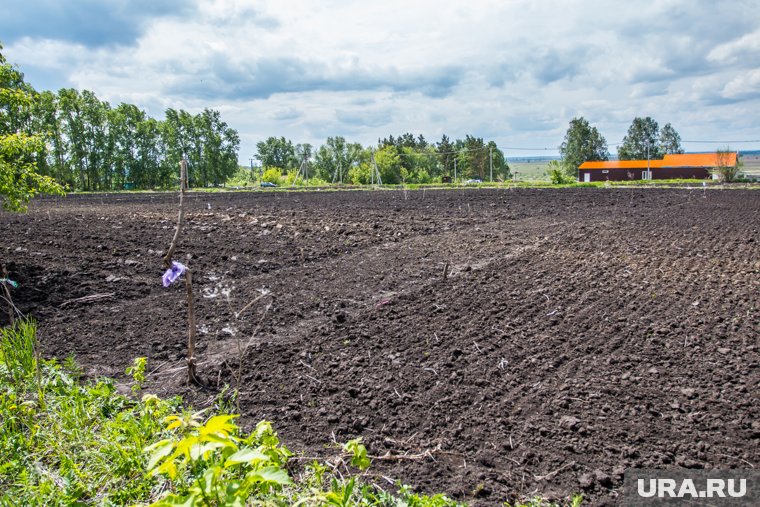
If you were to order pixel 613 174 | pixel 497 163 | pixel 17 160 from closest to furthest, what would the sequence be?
pixel 17 160 < pixel 613 174 < pixel 497 163

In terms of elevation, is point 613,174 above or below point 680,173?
above

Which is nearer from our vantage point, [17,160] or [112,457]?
[112,457]

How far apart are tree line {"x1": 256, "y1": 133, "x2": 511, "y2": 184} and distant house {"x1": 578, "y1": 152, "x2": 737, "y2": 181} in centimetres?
1292

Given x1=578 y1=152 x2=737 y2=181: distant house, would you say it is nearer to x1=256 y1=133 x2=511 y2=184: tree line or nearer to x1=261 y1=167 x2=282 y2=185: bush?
x1=256 y1=133 x2=511 y2=184: tree line

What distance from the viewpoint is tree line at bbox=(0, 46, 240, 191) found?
2340 inches

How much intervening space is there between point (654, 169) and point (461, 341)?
→ 7760cm

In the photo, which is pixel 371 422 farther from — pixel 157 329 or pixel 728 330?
pixel 728 330

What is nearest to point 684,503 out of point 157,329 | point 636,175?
point 157,329

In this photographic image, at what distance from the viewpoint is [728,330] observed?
6.40 m

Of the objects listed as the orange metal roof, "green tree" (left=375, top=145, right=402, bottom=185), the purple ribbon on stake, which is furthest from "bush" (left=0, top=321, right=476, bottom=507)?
the orange metal roof

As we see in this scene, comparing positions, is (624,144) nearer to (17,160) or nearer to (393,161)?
(393,161)

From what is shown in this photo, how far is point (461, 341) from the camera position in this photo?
622 centimetres

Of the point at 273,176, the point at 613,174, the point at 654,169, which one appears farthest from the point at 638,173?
the point at 273,176

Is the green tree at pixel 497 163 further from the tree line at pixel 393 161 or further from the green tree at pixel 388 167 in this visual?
the green tree at pixel 388 167
